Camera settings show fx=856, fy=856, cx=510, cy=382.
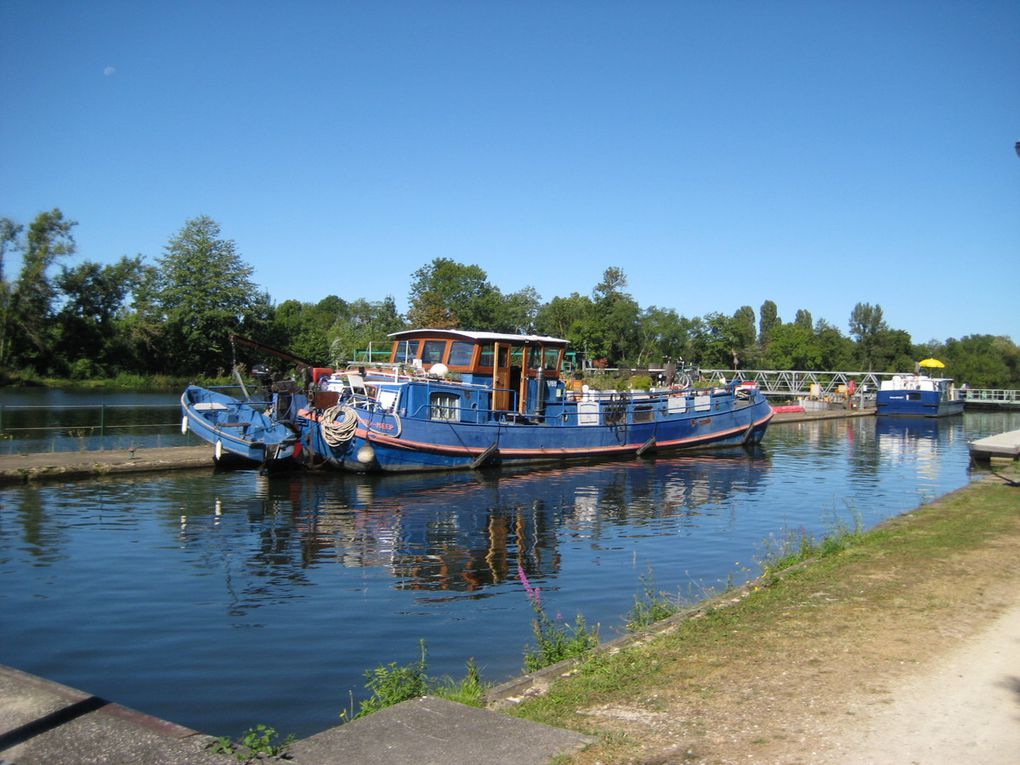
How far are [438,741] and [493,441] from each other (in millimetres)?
21683

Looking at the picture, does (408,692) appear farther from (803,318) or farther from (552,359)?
(803,318)

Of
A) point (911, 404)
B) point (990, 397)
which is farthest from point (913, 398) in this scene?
point (990, 397)

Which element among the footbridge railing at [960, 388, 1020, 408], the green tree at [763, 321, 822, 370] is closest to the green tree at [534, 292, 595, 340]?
the green tree at [763, 321, 822, 370]

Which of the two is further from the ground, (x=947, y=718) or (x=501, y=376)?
(x=501, y=376)

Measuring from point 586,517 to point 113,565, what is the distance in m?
9.99

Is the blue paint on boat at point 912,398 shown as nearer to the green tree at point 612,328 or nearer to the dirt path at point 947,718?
the green tree at point 612,328

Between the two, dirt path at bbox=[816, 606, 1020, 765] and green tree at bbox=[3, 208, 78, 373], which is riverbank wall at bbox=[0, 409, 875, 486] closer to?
dirt path at bbox=[816, 606, 1020, 765]

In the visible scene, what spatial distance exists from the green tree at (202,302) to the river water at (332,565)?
47.8 meters

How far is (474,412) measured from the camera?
27.2 meters

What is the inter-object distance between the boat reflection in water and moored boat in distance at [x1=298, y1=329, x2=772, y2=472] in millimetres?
783

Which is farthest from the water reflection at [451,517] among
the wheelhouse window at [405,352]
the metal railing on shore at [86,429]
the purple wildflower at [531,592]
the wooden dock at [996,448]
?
the metal railing on shore at [86,429]

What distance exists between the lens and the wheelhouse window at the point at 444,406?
26016 mm

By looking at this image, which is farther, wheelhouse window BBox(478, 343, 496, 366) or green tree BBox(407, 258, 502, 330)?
green tree BBox(407, 258, 502, 330)

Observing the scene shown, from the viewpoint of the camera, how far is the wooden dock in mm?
22594
